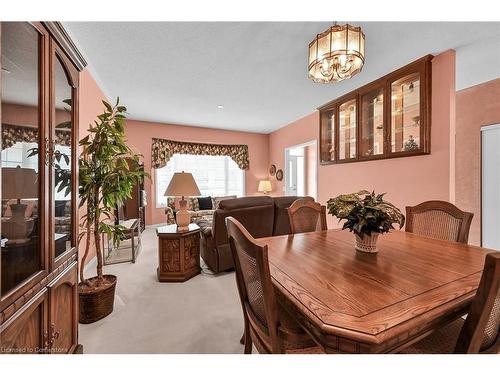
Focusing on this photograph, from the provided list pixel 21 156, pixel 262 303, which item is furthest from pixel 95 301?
pixel 262 303

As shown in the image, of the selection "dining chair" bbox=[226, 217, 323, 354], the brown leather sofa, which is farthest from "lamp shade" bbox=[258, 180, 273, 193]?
"dining chair" bbox=[226, 217, 323, 354]

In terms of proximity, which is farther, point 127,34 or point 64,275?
point 127,34

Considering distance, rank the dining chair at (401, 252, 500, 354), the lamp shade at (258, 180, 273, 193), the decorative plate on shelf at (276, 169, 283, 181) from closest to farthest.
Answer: the dining chair at (401, 252, 500, 354)
the decorative plate on shelf at (276, 169, 283, 181)
the lamp shade at (258, 180, 273, 193)

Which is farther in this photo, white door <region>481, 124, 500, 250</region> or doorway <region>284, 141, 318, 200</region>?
doorway <region>284, 141, 318, 200</region>

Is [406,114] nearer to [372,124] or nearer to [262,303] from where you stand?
[372,124]

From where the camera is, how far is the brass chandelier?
4.52ft

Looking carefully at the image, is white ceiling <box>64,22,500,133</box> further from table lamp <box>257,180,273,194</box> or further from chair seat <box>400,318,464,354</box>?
table lamp <box>257,180,273,194</box>

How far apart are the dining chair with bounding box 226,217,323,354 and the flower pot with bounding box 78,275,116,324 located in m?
1.40

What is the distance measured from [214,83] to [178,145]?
110 inches
